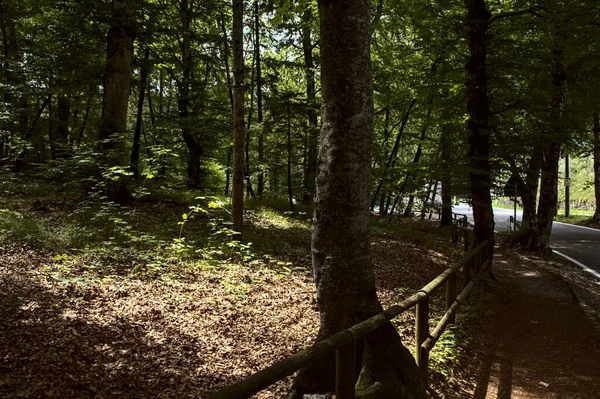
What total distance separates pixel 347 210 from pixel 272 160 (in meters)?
11.9

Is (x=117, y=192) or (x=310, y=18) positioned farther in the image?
(x=310, y=18)

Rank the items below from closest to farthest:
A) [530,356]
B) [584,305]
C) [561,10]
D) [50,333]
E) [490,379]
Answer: [50,333], [490,379], [530,356], [561,10], [584,305]

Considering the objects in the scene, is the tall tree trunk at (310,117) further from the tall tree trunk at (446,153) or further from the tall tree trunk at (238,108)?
the tall tree trunk at (446,153)

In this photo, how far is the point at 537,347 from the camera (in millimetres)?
6152

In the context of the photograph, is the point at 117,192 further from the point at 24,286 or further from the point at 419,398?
the point at 419,398

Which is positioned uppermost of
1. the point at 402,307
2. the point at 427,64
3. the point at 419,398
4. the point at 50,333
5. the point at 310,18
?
the point at 310,18

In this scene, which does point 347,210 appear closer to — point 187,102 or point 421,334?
point 421,334

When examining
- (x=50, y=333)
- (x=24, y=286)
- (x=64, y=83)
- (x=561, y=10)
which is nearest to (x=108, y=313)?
(x=50, y=333)

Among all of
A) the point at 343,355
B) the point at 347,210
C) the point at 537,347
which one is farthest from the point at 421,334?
the point at 537,347

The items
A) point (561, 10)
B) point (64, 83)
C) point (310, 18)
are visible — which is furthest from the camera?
point (310, 18)

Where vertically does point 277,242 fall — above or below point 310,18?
below

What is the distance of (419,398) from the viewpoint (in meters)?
3.54

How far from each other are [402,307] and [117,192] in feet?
31.1

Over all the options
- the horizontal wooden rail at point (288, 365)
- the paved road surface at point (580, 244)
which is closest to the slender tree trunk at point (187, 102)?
the horizontal wooden rail at point (288, 365)
